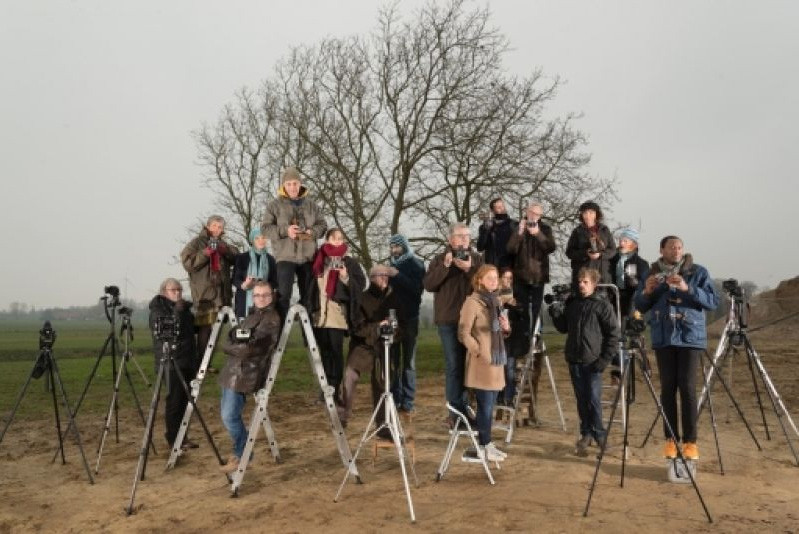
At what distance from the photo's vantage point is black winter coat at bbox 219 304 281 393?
6117mm

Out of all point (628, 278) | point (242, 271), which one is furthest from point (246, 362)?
point (628, 278)

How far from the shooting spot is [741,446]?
739 cm

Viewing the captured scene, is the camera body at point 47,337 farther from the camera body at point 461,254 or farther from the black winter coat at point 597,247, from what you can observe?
the black winter coat at point 597,247

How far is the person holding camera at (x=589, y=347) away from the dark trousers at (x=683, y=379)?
63 centimetres

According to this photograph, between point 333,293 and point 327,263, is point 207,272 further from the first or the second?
point 333,293

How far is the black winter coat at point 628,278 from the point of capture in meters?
8.03

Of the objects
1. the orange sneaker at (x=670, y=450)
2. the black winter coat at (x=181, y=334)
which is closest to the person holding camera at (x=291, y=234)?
the black winter coat at (x=181, y=334)

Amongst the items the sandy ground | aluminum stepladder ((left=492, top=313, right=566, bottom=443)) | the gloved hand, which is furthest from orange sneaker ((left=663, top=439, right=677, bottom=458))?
aluminum stepladder ((left=492, top=313, right=566, bottom=443))

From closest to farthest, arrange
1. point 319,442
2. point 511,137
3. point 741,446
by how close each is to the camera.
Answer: point 741,446, point 319,442, point 511,137

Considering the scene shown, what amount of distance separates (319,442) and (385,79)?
45.9ft

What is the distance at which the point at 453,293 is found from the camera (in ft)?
23.3

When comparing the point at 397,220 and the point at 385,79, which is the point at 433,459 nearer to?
the point at 397,220

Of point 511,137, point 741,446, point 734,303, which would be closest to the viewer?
point 734,303

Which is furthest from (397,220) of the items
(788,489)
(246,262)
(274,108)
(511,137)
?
(788,489)
